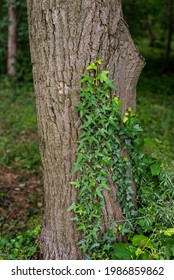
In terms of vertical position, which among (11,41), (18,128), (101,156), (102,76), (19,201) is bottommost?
(19,201)

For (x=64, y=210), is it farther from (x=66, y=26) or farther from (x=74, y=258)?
(x=66, y=26)

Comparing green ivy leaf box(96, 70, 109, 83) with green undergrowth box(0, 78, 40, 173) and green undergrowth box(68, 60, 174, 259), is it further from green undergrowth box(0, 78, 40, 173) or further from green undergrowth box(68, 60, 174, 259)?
green undergrowth box(0, 78, 40, 173)

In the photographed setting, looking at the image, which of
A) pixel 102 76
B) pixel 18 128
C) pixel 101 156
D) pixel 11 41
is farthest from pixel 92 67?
pixel 11 41

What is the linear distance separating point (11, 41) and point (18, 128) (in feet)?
12.8

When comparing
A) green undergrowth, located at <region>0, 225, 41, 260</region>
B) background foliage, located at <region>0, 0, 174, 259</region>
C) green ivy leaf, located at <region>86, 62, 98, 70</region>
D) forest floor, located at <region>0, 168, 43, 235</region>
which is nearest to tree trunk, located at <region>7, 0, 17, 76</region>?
background foliage, located at <region>0, 0, 174, 259</region>

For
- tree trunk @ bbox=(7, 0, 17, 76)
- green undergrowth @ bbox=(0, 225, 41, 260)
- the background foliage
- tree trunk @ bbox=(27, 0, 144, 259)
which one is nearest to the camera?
tree trunk @ bbox=(27, 0, 144, 259)

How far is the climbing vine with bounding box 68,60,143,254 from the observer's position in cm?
292

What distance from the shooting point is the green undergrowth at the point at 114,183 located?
293 cm

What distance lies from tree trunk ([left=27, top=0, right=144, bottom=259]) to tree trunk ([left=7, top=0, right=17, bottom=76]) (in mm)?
7170

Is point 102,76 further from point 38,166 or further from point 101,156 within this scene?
point 38,166

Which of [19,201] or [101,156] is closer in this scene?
[101,156]

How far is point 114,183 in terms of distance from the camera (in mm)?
3129
